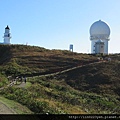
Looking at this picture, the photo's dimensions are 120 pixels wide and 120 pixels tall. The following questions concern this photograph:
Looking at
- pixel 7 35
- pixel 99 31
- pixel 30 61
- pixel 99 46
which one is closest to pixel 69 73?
pixel 30 61

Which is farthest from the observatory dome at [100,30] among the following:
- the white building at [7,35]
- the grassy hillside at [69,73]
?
the white building at [7,35]

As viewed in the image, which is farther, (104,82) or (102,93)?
(104,82)

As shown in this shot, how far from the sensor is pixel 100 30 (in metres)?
71.7

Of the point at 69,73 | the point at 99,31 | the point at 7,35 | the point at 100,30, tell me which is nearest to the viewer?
the point at 69,73

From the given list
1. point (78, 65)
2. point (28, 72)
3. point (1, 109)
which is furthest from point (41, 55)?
point (1, 109)

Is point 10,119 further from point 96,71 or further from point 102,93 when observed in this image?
point 96,71

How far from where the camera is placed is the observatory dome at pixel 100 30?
7175 centimetres

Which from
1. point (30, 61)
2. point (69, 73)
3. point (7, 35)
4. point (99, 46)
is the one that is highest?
point (7, 35)

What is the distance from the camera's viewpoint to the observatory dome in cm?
7175

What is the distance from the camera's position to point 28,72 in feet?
135

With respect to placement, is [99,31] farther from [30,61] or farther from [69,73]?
[69,73]

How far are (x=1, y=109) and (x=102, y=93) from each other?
21031 millimetres

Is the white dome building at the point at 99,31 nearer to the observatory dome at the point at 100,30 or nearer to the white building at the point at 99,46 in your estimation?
the observatory dome at the point at 100,30

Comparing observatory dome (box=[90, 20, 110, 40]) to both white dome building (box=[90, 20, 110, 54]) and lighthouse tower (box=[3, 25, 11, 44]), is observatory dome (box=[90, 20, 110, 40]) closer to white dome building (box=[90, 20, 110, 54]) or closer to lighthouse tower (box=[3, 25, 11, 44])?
white dome building (box=[90, 20, 110, 54])
